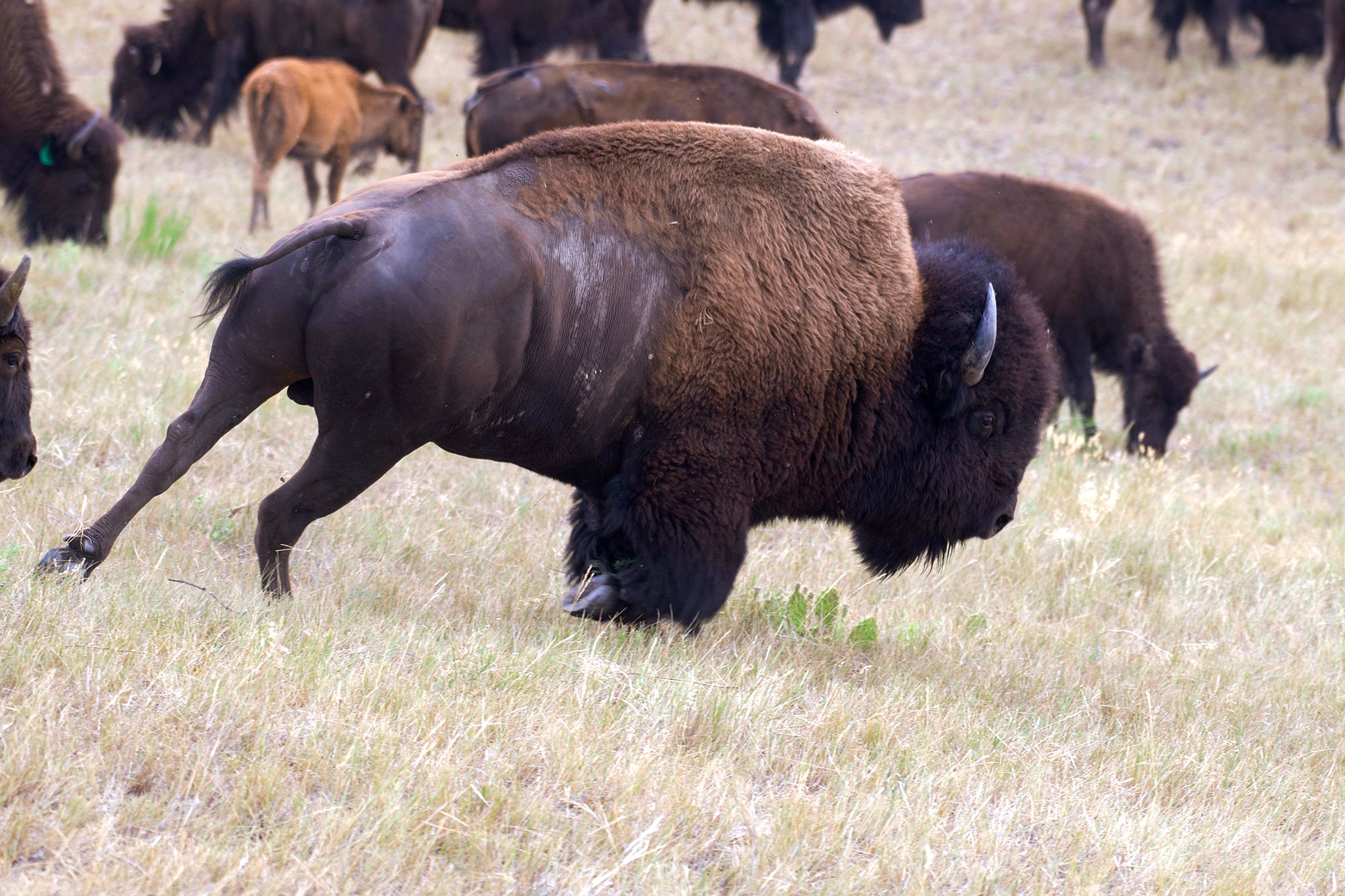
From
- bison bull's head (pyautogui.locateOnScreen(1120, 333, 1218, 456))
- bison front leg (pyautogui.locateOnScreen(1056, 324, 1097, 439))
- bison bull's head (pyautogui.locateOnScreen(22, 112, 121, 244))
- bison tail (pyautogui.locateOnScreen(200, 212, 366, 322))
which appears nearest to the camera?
bison tail (pyautogui.locateOnScreen(200, 212, 366, 322))

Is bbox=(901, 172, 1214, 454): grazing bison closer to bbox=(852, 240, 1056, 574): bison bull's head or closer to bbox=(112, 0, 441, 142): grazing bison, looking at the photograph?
bbox=(852, 240, 1056, 574): bison bull's head

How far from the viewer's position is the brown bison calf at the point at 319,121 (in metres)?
11.2

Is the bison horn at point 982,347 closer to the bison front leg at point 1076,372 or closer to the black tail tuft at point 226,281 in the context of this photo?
the black tail tuft at point 226,281

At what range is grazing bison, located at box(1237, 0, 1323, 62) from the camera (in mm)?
20828

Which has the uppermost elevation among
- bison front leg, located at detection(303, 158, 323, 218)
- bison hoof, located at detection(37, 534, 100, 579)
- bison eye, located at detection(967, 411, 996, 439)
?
bison eye, located at detection(967, 411, 996, 439)

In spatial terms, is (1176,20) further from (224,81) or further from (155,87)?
(155,87)

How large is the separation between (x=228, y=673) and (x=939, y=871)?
180 cm

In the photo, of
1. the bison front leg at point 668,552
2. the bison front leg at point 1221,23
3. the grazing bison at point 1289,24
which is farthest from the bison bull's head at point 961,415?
the grazing bison at point 1289,24

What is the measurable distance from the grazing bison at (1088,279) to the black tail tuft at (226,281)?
548 cm

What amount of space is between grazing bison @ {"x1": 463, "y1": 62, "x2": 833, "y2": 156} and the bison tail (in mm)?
5599

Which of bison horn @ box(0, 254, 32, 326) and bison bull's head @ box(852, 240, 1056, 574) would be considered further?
bison bull's head @ box(852, 240, 1056, 574)

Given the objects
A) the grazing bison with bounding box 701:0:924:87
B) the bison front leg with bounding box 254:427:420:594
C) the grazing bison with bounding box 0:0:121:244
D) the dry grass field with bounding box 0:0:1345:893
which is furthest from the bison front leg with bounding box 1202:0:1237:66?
the bison front leg with bounding box 254:427:420:594

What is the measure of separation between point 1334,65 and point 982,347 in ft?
55.5

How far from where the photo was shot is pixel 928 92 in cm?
1989
